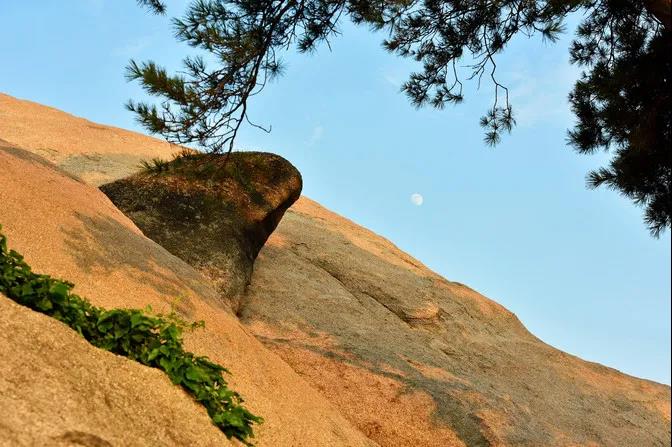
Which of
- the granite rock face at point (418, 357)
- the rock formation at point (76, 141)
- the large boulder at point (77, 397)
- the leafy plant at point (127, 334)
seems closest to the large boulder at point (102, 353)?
the large boulder at point (77, 397)

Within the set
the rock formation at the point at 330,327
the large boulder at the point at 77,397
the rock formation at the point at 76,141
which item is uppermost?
the rock formation at the point at 76,141

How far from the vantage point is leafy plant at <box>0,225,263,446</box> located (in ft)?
15.6

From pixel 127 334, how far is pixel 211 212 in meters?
5.83

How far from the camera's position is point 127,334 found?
4938 millimetres

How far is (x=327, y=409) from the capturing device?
682 centimetres

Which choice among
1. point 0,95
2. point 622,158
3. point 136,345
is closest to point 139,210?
point 136,345

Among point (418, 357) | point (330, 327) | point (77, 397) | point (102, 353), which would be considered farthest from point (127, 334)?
point (418, 357)

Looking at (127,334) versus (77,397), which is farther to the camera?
(127,334)

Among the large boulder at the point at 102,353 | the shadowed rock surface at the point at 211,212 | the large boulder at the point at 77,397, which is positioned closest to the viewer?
the large boulder at the point at 77,397

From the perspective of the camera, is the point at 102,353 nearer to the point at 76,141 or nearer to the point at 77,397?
the point at 77,397

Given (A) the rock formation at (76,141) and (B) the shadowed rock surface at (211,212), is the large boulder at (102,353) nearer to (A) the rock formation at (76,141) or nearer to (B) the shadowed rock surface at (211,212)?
(B) the shadowed rock surface at (211,212)

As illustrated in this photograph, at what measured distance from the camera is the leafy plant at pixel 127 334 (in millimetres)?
4770

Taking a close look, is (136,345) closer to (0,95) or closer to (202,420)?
(202,420)

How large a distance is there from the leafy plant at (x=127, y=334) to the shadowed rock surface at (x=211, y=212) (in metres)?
4.43
